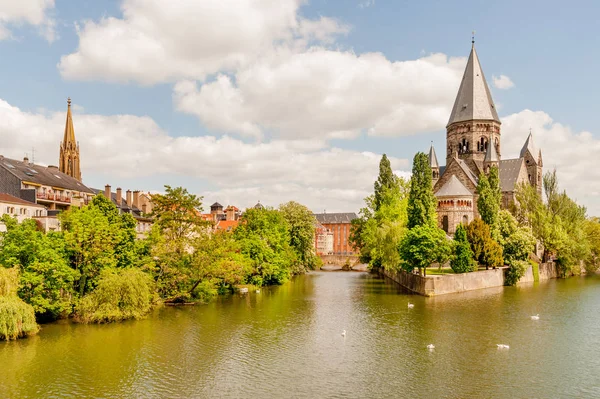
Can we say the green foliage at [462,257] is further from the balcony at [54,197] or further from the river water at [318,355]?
the balcony at [54,197]

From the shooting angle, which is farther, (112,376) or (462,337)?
(462,337)

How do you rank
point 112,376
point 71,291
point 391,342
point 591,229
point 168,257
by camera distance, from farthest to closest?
1. point 591,229
2. point 168,257
3. point 71,291
4. point 391,342
5. point 112,376

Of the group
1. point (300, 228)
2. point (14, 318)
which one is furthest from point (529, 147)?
point (14, 318)

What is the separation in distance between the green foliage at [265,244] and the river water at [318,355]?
2064 centimetres

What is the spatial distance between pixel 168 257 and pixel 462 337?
31996mm

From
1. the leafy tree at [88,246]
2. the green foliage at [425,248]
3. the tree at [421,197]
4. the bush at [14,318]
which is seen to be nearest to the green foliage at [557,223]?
the tree at [421,197]

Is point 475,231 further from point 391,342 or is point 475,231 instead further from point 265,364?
point 265,364

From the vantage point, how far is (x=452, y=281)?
6656 cm

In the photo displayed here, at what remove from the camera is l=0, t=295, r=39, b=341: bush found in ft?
121

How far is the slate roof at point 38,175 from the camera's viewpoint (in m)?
60.2

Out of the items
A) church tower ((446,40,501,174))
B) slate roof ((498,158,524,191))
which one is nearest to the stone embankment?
slate roof ((498,158,524,191))

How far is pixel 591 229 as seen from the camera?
10400 cm

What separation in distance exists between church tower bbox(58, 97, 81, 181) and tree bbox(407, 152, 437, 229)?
62.2m

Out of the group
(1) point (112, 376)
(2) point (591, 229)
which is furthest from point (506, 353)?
(2) point (591, 229)
